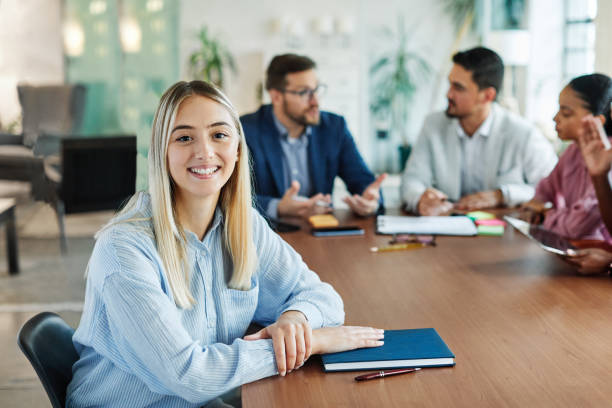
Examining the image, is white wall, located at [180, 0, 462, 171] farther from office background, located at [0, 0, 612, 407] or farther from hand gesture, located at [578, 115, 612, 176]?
hand gesture, located at [578, 115, 612, 176]

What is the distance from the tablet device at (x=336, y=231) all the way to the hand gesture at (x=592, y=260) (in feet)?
2.44

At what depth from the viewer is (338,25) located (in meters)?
5.89

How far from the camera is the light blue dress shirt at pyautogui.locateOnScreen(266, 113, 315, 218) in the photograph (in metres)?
2.93

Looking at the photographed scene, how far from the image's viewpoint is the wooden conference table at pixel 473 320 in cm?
106

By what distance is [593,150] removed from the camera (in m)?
2.03

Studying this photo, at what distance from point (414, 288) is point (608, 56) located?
2.26 meters

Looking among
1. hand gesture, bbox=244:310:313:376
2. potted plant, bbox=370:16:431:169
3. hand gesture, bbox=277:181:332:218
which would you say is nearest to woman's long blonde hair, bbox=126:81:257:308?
hand gesture, bbox=244:310:313:376

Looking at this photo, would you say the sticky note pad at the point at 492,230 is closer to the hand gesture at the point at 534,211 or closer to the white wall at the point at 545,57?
the hand gesture at the point at 534,211

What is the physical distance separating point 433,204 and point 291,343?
148 centimetres

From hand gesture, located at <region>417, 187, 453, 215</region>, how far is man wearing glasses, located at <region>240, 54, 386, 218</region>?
1.17 feet

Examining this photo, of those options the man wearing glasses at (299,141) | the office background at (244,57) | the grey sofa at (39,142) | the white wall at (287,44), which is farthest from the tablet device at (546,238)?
the white wall at (287,44)

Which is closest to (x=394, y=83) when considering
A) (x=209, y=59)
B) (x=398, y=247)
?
(x=209, y=59)

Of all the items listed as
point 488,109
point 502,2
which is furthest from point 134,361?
point 502,2

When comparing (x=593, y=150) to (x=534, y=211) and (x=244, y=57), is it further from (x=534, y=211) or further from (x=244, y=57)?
(x=244, y=57)
